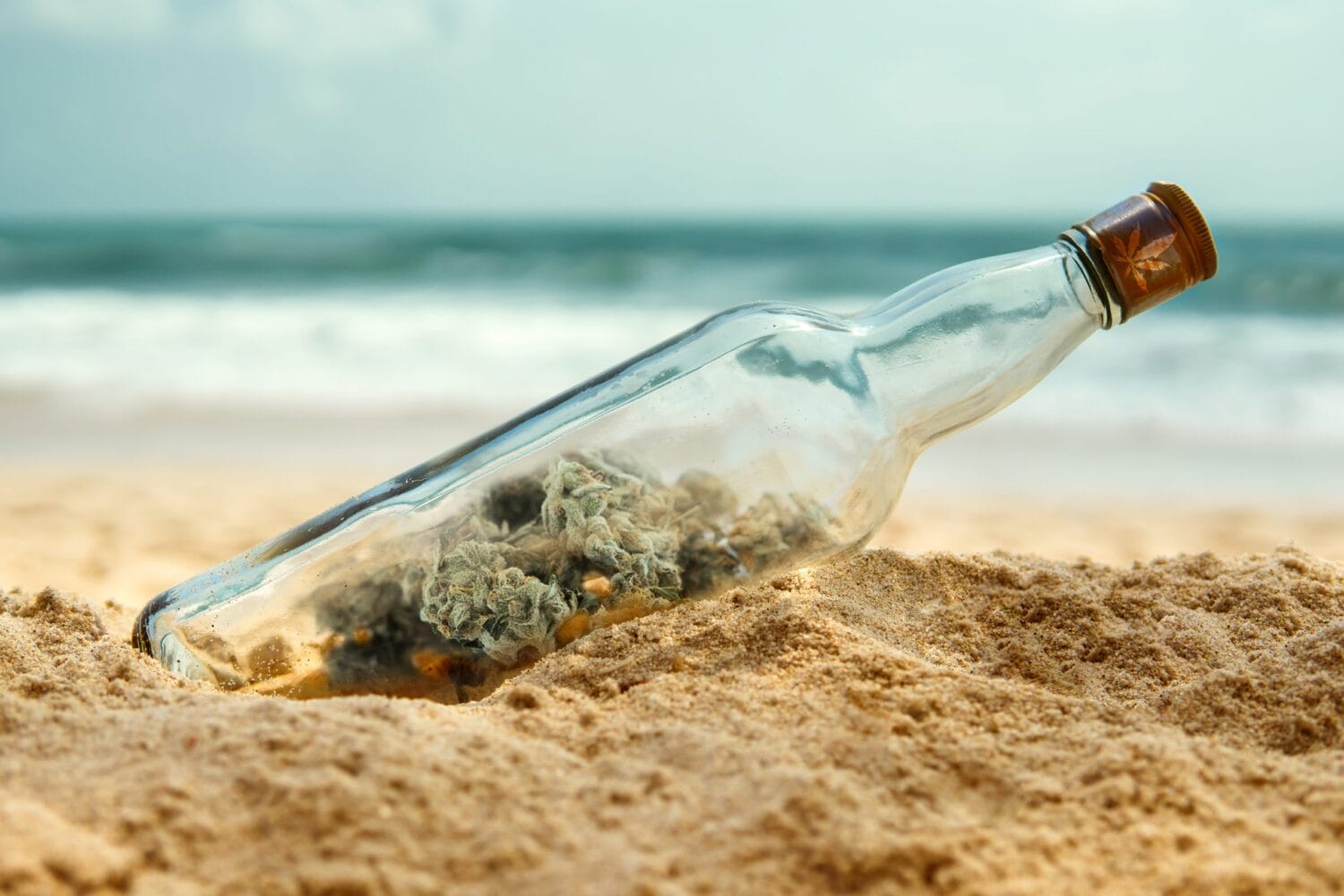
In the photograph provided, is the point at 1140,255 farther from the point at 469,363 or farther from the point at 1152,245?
the point at 469,363

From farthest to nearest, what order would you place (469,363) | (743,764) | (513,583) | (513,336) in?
1. (513,336)
2. (469,363)
3. (513,583)
4. (743,764)

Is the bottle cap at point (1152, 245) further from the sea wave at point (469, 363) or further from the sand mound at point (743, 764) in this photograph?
the sea wave at point (469, 363)

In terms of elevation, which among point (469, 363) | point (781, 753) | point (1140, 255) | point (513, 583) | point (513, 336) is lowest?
point (781, 753)

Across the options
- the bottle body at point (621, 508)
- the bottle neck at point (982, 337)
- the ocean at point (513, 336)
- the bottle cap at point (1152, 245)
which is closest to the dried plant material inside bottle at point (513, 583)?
the bottle body at point (621, 508)

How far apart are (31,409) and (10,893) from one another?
5.66 meters

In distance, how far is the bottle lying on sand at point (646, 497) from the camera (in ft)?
4.11

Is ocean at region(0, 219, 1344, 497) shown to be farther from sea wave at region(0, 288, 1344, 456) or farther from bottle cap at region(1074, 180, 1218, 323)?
bottle cap at region(1074, 180, 1218, 323)

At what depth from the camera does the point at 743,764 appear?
0.92 meters

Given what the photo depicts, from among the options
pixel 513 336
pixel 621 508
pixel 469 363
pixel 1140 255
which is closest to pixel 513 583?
pixel 621 508

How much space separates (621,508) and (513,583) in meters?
0.15

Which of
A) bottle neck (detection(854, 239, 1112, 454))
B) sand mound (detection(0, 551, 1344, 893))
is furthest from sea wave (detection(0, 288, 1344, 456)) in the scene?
sand mound (detection(0, 551, 1344, 893))

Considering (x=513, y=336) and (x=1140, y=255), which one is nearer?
(x=1140, y=255)

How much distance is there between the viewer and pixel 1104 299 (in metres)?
1.30

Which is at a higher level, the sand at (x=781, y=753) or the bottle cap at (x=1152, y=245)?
the bottle cap at (x=1152, y=245)
